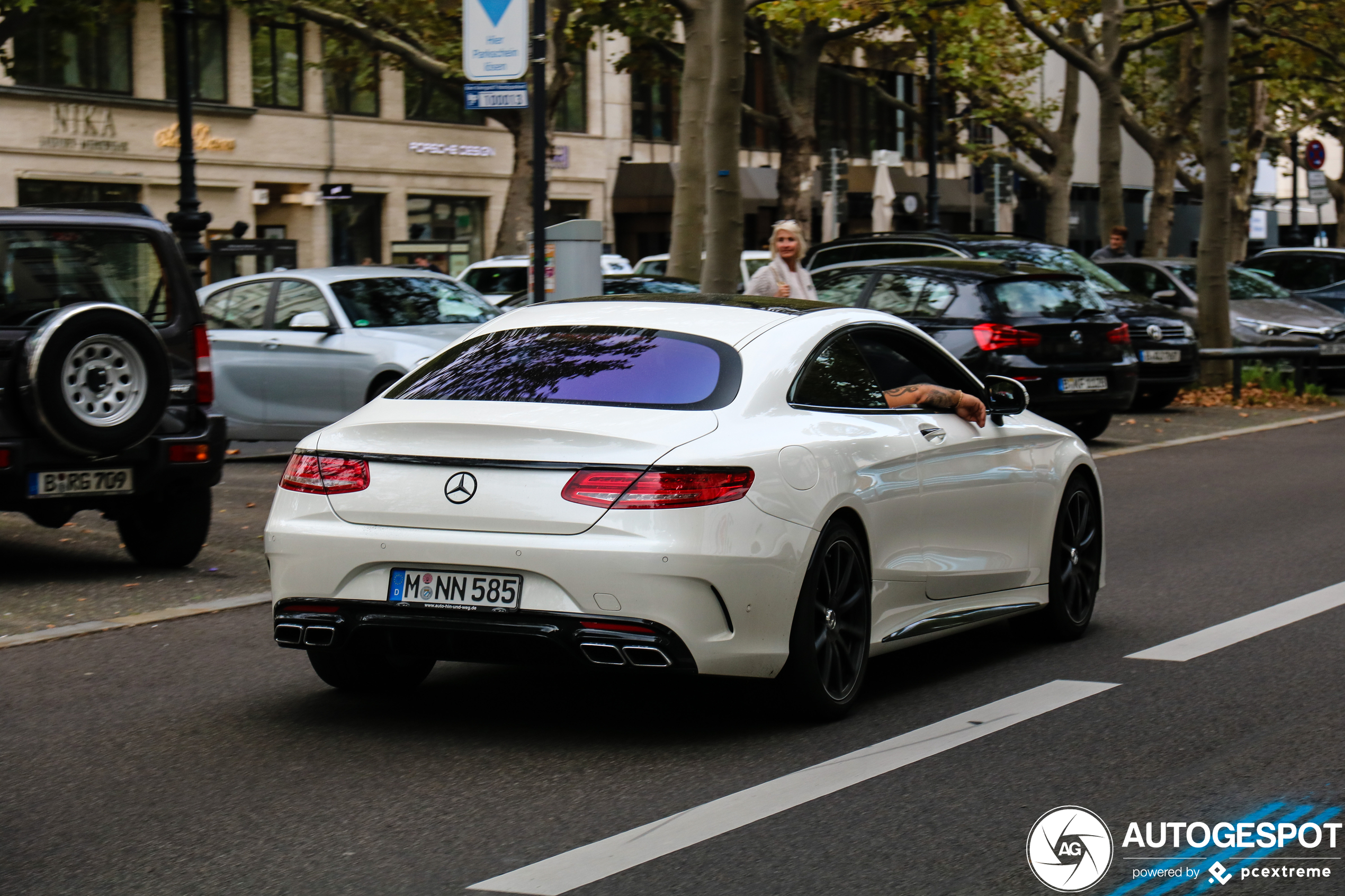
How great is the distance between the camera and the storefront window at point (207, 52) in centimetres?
3859

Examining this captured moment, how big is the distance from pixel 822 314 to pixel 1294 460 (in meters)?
10.6

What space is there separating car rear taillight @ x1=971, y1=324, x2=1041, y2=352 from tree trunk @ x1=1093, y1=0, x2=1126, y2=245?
14.0 meters

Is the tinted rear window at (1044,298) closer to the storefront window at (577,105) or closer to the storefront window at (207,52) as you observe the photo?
the storefront window at (207,52)

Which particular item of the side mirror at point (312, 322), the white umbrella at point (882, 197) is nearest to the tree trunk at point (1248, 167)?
the white umbrella at point (882, 197)

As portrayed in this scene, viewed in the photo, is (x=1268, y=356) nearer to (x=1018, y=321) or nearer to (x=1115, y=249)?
(x=1115, y=249)

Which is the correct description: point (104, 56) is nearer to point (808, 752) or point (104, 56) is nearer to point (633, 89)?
point (633, 89)

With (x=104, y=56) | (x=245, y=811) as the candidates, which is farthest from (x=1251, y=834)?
(x=104, y=56)

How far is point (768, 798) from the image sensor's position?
530 cm

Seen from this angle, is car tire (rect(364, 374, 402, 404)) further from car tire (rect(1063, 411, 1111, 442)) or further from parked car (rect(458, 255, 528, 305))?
parked car (rect(458, 255, 528, 305))

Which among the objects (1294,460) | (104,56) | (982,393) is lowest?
(1294,460)

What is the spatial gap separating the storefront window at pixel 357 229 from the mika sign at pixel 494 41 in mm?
29751

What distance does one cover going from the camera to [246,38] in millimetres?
40219

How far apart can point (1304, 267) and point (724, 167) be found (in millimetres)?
15396

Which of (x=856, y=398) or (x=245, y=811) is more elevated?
(x=856, y=398)
